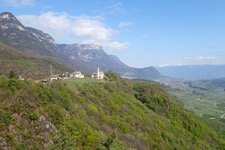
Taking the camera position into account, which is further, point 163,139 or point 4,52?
point 4,52

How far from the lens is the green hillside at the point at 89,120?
39.6m

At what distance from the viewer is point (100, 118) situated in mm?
62469

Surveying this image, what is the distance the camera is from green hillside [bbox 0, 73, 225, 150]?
3959 cm

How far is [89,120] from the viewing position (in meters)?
56.0

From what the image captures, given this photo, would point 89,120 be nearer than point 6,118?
No

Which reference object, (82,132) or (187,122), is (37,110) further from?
(187,122)

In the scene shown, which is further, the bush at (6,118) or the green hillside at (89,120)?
the green hillside at (89,120)

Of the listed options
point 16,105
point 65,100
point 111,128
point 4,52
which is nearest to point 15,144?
point 16,105

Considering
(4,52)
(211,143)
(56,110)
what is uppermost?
(4,52)

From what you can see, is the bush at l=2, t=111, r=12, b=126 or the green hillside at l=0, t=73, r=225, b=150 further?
the green hillside at l=0, t=73, r=225, b=150

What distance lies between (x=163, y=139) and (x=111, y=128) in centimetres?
2280

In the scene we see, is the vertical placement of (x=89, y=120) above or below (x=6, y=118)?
below

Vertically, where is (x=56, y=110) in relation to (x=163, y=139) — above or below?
above

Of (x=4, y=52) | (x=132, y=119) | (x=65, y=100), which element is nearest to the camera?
(x=65, y=100)
